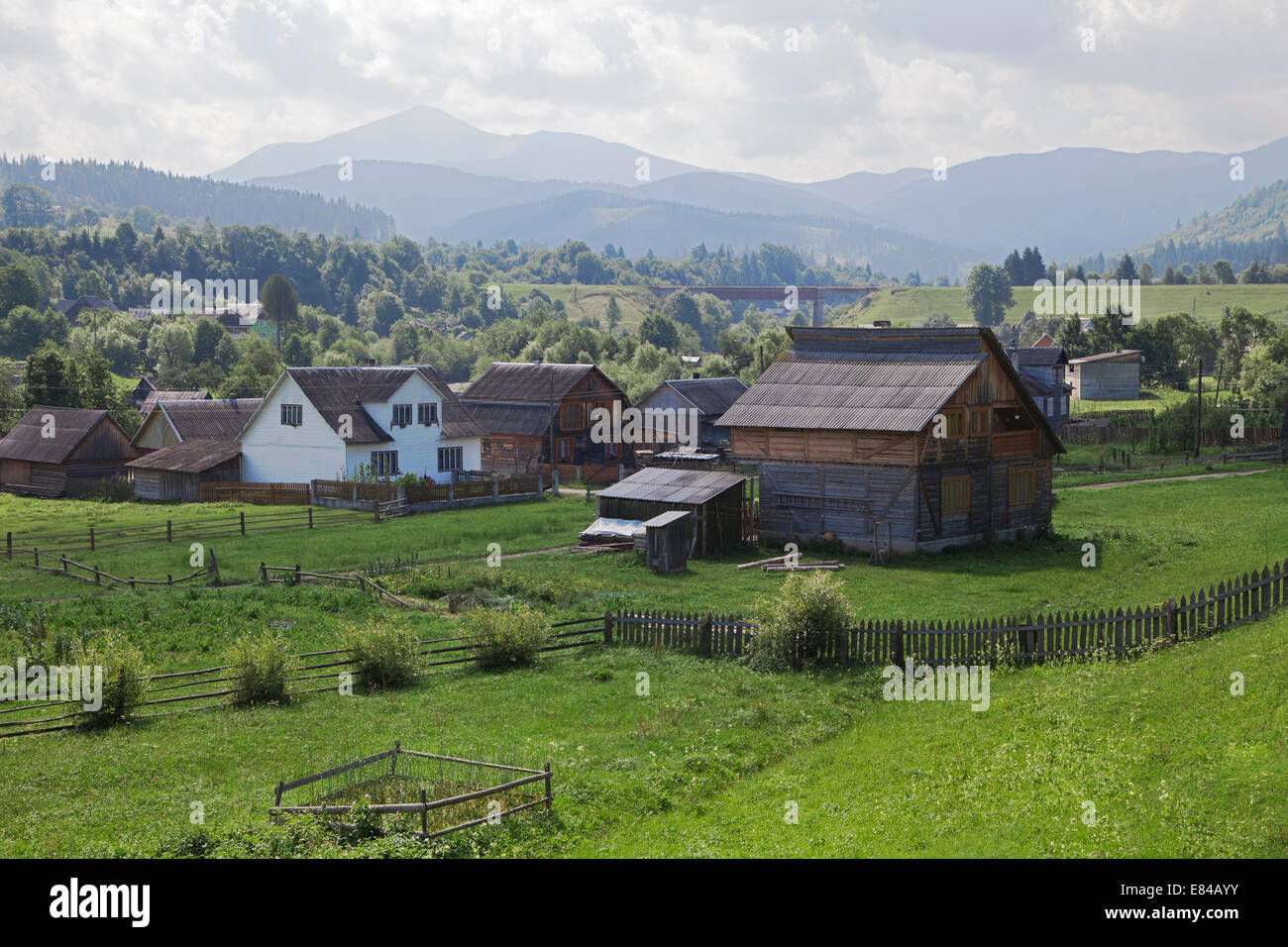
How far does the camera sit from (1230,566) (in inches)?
1265

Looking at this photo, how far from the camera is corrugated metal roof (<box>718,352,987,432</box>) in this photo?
4238 centimetres

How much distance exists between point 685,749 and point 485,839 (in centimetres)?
488

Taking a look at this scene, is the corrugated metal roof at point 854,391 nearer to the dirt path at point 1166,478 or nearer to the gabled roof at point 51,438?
the dirt path at point 1166,478

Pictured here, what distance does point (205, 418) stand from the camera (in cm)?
6944

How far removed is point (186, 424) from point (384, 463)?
13.7 metres

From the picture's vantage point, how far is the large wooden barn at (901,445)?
1640 inches

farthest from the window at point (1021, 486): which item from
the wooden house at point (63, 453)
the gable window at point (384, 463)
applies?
the wooden house at point (63, 453)

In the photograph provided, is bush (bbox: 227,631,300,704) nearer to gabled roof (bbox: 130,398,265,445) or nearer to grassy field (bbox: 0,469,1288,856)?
grassy field (bbox: 0,469,1288,856)

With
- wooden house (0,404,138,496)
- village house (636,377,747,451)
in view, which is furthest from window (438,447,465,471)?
wooden house (0,404,138,496)

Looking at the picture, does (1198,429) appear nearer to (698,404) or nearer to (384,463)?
(698,404)

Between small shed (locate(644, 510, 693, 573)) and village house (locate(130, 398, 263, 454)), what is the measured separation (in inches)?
1461

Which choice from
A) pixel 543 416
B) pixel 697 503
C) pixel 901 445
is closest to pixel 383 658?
pixel 697 503

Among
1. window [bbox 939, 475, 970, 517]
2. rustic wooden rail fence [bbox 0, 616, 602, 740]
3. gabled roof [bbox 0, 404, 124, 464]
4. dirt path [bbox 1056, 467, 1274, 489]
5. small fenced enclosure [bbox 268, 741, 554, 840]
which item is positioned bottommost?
rustic wooden rail fence [bbox 0, 616, 602, 740]

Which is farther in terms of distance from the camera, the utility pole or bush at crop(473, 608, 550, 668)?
the utility pole
